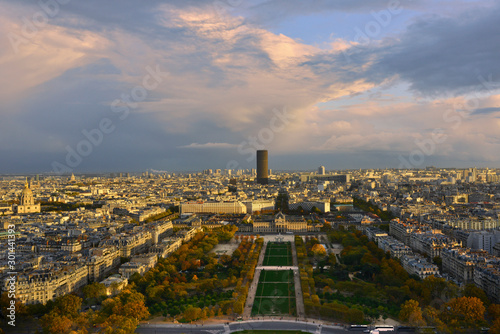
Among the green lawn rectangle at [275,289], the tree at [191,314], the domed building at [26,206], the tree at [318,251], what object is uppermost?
the domed building at [26,206]

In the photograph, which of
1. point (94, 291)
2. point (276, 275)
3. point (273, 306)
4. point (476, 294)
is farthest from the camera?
point (276, 275)

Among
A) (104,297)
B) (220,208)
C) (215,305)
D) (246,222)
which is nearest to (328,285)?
(215,305)

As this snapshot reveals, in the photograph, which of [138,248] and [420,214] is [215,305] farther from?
[420,214]

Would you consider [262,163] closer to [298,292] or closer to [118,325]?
[298,292]

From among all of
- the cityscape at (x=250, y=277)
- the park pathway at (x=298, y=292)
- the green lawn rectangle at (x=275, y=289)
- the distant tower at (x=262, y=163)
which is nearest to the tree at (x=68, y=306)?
the cityscape at (x=250, y=277)

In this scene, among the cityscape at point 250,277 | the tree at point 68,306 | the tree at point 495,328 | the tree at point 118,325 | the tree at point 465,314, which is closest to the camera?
the tree at point 495,328

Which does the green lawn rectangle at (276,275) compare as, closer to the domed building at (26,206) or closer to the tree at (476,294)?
the tree at (476,294)

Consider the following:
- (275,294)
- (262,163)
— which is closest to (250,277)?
(275,294)
